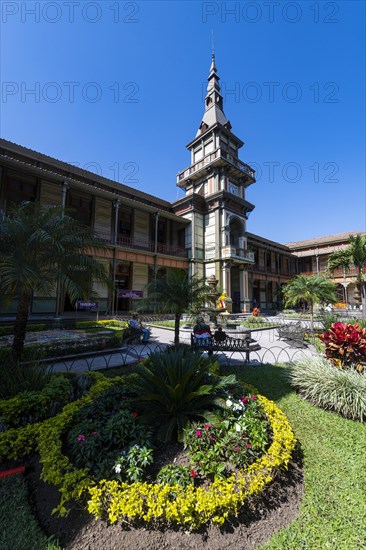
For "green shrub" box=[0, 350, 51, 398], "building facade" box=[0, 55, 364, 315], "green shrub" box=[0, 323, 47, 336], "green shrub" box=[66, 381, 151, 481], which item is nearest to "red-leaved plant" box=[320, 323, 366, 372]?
"green shrub" box=[66, 381, 151, 481]

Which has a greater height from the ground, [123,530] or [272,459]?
[272,459]

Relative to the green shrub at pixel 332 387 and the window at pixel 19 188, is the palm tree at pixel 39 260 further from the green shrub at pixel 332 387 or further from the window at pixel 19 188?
the window at pixel 19 188

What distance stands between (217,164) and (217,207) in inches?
181

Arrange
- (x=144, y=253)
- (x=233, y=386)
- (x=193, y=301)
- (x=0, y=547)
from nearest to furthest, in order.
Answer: (x=0, y=547), (x=233, y=386), (x=193, y=301), (x=144, y=253)

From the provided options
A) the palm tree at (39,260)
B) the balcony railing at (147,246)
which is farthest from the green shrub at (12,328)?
→ the balcony railing at (147,246)

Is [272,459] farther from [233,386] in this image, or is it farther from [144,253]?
[144,253]

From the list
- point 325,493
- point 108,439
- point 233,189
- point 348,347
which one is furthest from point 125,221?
point 325,493

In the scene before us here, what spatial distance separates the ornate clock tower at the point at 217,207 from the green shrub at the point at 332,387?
16.8 meters

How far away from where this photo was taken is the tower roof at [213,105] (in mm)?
27688

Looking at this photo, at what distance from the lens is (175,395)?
3633 mm

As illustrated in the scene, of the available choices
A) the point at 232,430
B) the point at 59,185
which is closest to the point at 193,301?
the point at 232,430

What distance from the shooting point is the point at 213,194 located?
2406cm

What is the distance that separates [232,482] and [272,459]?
0.68m

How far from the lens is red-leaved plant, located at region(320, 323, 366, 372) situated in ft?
18.9
